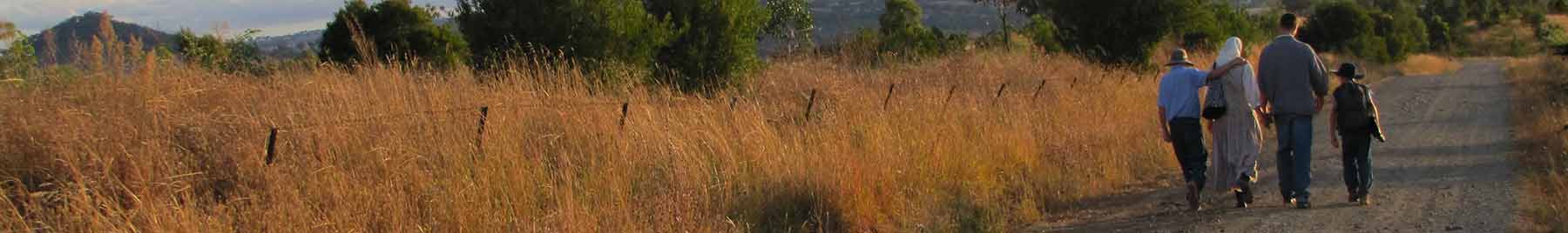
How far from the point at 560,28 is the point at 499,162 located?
20.5 ft

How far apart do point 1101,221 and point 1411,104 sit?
13.2m

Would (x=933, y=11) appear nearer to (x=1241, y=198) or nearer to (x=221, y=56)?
(x=221, y=56)

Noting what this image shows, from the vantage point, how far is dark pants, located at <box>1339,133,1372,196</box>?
7.30 metres

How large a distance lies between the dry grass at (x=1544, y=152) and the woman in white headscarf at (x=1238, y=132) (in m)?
1.40

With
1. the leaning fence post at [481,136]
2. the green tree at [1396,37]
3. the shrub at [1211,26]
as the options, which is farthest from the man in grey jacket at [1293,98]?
the green tree at [1396,37]

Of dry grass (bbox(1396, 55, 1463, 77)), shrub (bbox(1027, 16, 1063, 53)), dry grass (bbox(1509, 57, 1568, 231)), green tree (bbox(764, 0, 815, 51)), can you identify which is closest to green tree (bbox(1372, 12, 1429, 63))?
dry grass (bbox(1396, 55, 1463, 77))

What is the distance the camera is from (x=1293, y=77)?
24.1ft

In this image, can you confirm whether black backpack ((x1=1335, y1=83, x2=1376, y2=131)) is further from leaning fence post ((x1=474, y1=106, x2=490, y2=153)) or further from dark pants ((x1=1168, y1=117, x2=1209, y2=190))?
leaning fence post ((x1=474, y1=106, x2=490, y2=153))

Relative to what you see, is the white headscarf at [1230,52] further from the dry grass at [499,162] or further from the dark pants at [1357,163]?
the dry grass at [499,162]

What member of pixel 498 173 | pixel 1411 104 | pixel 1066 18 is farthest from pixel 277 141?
pixel 1066 18

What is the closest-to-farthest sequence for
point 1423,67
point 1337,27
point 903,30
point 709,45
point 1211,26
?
point 709,45 → point 1211,26 → point 903,30 → point 1423,67 → point 1337,27

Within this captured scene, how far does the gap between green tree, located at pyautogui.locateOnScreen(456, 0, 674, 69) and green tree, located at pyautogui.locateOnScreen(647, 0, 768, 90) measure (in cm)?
A: 177

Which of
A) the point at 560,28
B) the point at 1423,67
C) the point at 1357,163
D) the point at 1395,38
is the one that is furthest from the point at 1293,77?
the point at 1395,38

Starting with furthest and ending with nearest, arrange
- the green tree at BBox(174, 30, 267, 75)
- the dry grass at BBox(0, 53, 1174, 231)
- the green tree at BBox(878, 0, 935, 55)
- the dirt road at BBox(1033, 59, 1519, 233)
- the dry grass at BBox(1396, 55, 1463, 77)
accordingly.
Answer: the dry grass at BBox(1396, 55, 1463, 77)
the green tree at BBox(878, 0, 935, 55)
the green tree at BBox(174, 30, 267, 75)
the dirt road at BBox(1033, 59, 1519, 233)
the dry grass at BBox(0, 53, 1174, 231)
